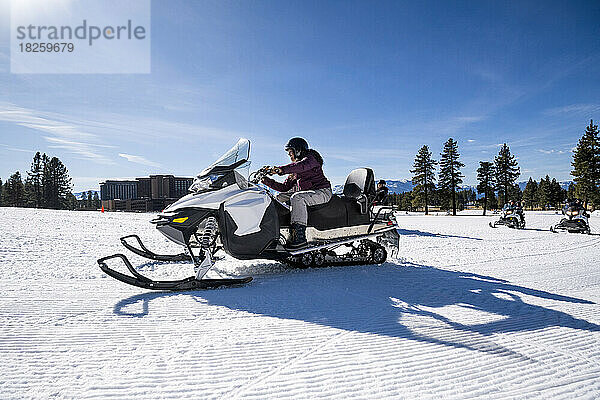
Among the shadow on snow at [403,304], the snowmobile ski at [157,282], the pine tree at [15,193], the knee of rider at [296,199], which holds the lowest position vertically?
the shadow on snow at [403,304]

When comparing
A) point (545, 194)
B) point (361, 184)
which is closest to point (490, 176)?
point (545, 194)

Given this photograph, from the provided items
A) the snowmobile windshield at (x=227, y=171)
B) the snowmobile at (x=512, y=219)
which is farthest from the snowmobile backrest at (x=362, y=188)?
the snowmobile at (x=512, y=219)

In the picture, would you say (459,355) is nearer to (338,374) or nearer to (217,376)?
(338,374)

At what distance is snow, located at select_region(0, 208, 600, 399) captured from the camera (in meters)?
1.83

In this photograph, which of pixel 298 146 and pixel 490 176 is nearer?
pixel 298 146

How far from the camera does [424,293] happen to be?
12.5 ft

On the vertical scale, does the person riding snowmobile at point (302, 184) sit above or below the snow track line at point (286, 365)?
above

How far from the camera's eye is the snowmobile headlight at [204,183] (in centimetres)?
414

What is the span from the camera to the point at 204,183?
13.8ft

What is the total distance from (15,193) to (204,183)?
238 feet

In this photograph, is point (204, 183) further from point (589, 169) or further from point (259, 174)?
point (589, 169)

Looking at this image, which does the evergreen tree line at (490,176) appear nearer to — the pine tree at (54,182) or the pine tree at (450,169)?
the pine tree at (450,169)

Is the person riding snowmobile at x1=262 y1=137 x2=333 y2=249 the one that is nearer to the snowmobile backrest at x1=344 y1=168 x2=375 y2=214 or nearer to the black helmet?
the black helmet

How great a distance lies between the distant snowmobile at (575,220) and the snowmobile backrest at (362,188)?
10.9 meters
